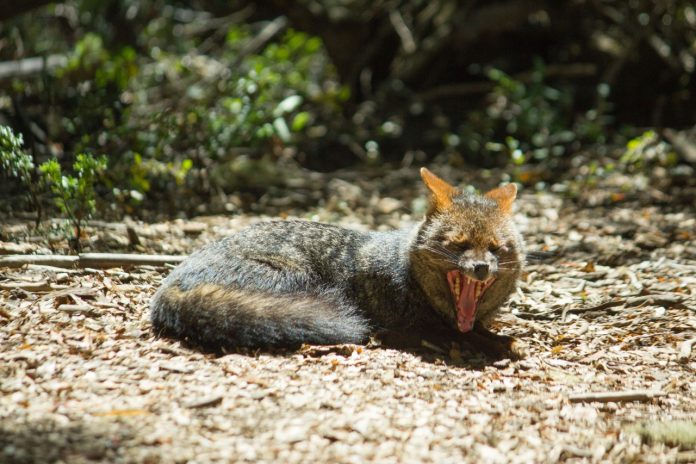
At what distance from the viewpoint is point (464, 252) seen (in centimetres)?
464

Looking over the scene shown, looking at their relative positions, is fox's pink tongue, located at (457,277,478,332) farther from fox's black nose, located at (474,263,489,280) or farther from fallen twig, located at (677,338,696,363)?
fallen twig, located at (677,338,696,363)

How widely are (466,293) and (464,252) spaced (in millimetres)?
298

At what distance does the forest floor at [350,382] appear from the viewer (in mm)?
3174

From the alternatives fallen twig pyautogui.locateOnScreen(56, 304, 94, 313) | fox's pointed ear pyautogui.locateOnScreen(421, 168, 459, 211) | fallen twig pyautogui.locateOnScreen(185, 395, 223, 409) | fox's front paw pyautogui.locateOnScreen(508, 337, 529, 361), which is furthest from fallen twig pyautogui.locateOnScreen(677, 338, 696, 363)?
fallen twig pyautogui.locateOnScreen(56, 304, 94, 313)

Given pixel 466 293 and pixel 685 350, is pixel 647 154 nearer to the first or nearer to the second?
pixel 685 350

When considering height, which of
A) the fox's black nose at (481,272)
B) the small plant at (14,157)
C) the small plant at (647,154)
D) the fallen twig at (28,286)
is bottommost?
the fallen twig at (28,286)

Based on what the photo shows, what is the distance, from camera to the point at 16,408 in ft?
11.1

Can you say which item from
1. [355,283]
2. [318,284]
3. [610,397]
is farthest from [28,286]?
[610,397]

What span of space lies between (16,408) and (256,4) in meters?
8.80

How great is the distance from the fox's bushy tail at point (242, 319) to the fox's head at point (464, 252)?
0.69 metres

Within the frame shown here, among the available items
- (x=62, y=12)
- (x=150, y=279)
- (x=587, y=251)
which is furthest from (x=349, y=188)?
(x=62, y=12)

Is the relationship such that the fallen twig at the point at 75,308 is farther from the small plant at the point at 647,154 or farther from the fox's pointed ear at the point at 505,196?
the small plant at the point at 647,154

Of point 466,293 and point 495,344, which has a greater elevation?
point 466,293

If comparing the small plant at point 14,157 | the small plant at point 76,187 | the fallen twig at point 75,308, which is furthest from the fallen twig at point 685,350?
the small plant at point 14,157
